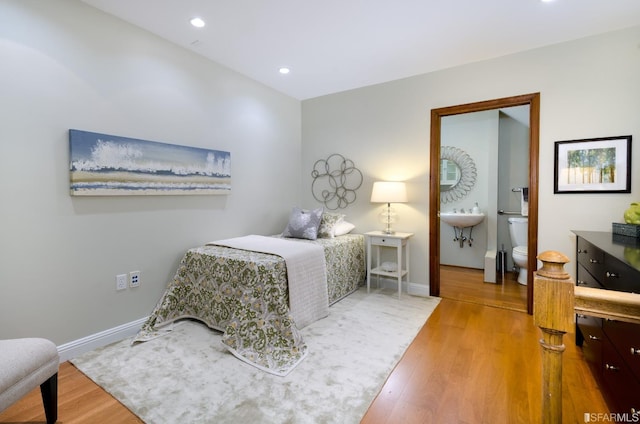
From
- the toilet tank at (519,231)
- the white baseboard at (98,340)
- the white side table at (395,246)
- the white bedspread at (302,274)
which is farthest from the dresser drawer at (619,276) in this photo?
the white baseboard at (98,340)

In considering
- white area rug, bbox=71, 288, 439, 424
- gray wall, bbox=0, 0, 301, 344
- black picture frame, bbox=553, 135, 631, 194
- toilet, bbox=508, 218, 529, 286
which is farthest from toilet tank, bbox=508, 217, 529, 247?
gray wall, bbox=0, 0, 301, 344

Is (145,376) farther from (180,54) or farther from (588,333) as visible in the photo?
(588,333)

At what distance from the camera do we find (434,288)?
3566 mm

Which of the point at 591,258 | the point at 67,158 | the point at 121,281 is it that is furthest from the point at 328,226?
the point at 67,158

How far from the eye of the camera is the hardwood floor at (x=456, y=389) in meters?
1.62

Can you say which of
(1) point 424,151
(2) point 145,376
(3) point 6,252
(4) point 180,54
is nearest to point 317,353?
(2) point 145,376

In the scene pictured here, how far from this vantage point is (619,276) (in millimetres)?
1557

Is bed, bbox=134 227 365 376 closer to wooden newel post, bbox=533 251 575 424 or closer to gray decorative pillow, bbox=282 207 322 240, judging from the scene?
gray decorative pillow, bbox=282 207 322 240

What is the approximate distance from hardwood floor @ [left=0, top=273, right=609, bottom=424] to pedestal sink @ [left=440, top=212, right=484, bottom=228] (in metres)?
2.21

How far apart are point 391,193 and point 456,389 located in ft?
6.80

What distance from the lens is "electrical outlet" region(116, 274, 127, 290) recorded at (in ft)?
8.17

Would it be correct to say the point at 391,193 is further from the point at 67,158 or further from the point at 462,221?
the point at 67,158

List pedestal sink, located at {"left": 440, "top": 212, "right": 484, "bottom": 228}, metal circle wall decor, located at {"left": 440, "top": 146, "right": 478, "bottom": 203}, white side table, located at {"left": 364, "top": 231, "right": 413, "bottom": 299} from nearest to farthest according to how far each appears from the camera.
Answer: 1. white side table, located at {"left": 364, "top": 231, "right": 413, "bottom": 299}
2. pedestal sink, located at {"left": 440, "top": 212, "right": 484, "bottom": 228}
3. metal circle wall decor, located at {"left": 440, "top": 146, "right": 478, "bottom": 203}

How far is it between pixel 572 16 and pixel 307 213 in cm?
292
